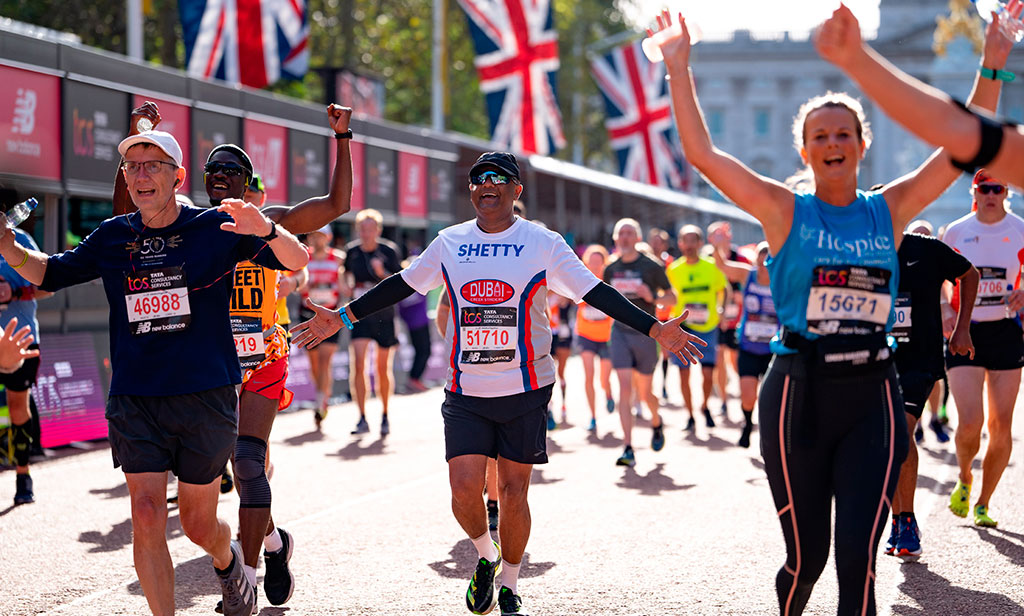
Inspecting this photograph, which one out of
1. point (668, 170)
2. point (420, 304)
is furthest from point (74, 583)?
point (668, 170)

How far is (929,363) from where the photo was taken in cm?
740

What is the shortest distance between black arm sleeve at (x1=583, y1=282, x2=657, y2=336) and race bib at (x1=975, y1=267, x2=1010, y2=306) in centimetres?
339

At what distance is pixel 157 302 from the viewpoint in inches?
199

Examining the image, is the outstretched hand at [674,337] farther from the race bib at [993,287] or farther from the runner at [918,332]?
the race bib at [993,287]

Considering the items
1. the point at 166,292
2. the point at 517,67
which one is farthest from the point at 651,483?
the point at 517,67

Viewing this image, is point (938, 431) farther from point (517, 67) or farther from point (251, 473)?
point (517, 67)

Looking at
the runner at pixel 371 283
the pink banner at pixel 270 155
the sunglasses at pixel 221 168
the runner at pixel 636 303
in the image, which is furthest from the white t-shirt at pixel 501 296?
the pink banner at pixel 270 155

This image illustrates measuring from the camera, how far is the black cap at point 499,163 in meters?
6.04

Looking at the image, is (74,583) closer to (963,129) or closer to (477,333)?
(477,333)

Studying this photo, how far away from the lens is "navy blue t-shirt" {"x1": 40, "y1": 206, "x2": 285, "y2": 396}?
504 centimetres

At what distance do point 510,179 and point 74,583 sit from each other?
291cm

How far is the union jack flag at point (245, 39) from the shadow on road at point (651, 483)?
10349mm

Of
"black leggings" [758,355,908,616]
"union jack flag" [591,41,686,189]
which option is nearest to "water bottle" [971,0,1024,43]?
"black leggings" [758,355,908,616]

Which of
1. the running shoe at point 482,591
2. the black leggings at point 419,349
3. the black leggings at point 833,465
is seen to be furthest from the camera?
the black leggings at point 419,349
